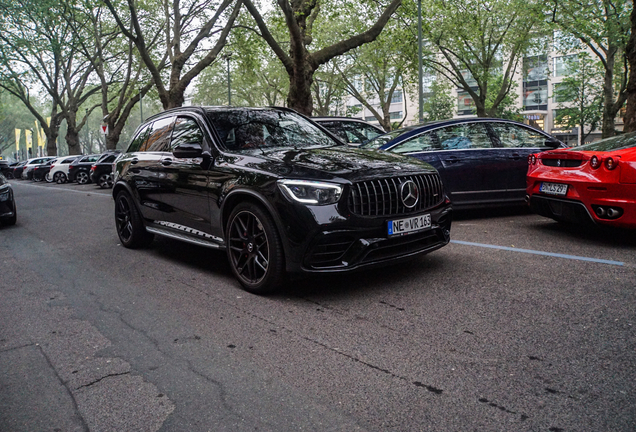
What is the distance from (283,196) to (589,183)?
3.55 meters

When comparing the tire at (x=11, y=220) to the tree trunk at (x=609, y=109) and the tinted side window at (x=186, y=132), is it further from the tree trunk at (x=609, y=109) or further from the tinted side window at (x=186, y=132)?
the tree trunk at (x=609, y=109)

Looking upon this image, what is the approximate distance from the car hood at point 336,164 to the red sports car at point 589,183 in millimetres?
2074

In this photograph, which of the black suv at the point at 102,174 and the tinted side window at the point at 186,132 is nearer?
the tinted side window at the point at 186,132

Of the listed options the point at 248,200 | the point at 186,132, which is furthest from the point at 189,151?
the point at 248,200

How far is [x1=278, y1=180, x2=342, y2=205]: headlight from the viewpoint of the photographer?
14.0 feet

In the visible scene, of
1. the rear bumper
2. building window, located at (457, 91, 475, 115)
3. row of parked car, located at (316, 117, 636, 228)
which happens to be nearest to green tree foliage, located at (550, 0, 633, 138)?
row of parked car, located at (316, 117, 636, 228)

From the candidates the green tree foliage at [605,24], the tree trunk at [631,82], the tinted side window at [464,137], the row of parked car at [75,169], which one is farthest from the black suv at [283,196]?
the green tree foliage at [605,24]

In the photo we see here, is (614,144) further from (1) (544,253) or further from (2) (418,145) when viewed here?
(2) (418,145)

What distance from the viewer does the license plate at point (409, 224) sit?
175 inches

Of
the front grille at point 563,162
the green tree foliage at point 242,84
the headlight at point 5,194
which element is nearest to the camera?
the front grille at point 563,162

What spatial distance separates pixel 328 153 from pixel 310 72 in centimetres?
1220

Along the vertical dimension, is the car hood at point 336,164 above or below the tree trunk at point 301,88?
below

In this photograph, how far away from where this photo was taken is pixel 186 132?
19.2 ft

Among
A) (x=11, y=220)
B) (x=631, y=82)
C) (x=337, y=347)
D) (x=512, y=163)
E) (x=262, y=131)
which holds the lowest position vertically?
(x=11, y=220)
